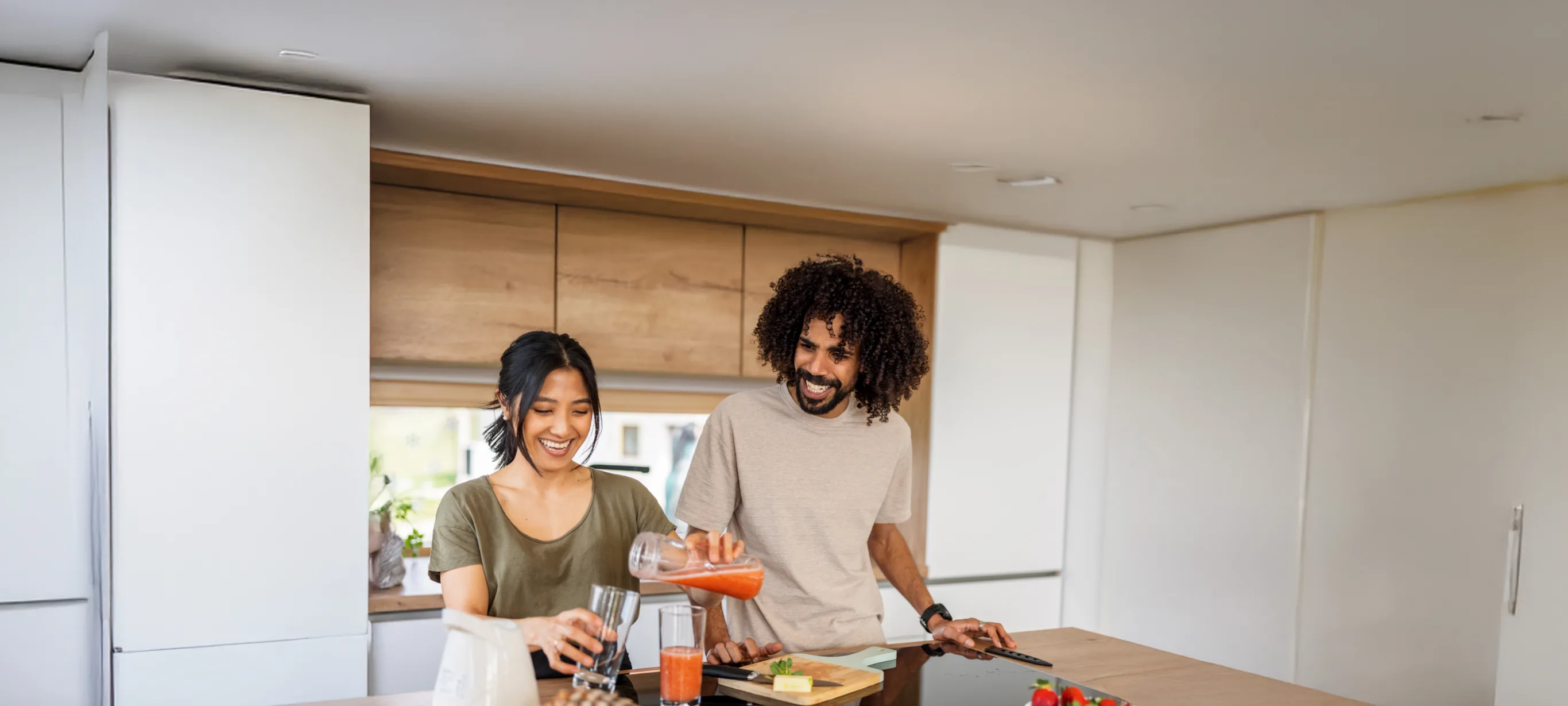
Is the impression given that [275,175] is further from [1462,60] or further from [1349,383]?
[1349,383]

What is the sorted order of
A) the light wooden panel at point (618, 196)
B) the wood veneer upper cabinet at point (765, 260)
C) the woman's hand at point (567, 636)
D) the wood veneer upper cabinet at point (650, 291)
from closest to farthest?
the woman's hand at point (567, 636) < the light wooden panel at point (618, 196) < the wood veneer upper cabinet at point (650, 291) < the wood veneer upper cabinet at point (765, 260)

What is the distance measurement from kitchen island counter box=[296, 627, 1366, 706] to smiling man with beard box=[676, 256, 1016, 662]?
5.9 inches

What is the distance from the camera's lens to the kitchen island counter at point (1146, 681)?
5.32 feet

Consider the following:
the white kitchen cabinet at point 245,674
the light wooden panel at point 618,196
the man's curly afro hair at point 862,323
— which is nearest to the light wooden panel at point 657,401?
the light wooden panel at point 618,196

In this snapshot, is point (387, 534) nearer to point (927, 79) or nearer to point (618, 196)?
point (618, 196)

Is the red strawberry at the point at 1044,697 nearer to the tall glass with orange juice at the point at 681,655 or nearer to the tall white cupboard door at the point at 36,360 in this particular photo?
the tall glass with orange juice at the point at 681,655

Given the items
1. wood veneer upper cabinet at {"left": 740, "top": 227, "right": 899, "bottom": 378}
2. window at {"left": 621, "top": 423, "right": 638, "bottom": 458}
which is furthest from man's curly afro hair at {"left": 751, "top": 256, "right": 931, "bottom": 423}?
window at {"left": 621, "top": 423, "right": 638, "bottom": 458}

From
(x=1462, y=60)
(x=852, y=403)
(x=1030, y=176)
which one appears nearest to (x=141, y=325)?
(x=852, y=403)

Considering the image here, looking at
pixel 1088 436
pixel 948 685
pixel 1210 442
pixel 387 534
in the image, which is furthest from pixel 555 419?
pixel 1088 436

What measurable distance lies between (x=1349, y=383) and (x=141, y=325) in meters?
3.83

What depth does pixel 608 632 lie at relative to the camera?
51.6 inches

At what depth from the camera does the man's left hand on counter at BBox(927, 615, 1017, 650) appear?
76.0 inches

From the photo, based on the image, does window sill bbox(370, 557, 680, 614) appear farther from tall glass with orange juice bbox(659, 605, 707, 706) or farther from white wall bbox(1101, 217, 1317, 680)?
white wall bbox(1101, 217, 1317, 680)

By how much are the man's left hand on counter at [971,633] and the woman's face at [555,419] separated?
794mm
